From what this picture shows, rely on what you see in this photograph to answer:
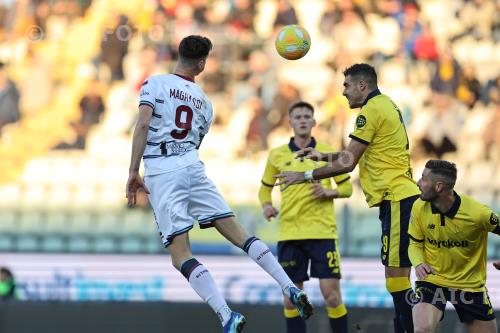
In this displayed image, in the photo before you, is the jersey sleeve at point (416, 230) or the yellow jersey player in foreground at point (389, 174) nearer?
the jersey sleeve at point (416, 230)

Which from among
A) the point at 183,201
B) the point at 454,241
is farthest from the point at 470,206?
the point at 183,201

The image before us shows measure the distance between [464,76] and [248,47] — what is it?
3.45m

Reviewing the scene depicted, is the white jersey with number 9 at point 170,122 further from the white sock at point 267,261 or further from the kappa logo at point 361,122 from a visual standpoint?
the kappa logo at point 361,122

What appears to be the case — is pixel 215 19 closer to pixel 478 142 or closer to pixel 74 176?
pixel 74 176

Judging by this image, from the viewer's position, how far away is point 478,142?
15.1m

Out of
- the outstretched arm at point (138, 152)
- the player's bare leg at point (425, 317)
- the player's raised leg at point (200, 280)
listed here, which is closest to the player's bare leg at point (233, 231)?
the player's raised leg at point (200, 280)

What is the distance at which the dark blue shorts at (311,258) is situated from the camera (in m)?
9.32

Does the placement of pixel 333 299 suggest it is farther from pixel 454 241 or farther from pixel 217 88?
pixel 217 88

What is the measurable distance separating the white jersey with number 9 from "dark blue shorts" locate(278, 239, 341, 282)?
2164 millimetres

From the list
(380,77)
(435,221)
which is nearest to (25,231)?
(380,77)

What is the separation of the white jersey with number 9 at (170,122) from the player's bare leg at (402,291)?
1782 millimetres

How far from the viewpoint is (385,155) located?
25.7 feet

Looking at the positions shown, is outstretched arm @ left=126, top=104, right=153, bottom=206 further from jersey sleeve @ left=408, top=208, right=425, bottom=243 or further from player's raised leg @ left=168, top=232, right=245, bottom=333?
jersey sleeve @ left=408, top=208, right=425, bottom=243

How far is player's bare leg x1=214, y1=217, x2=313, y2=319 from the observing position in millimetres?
7043
